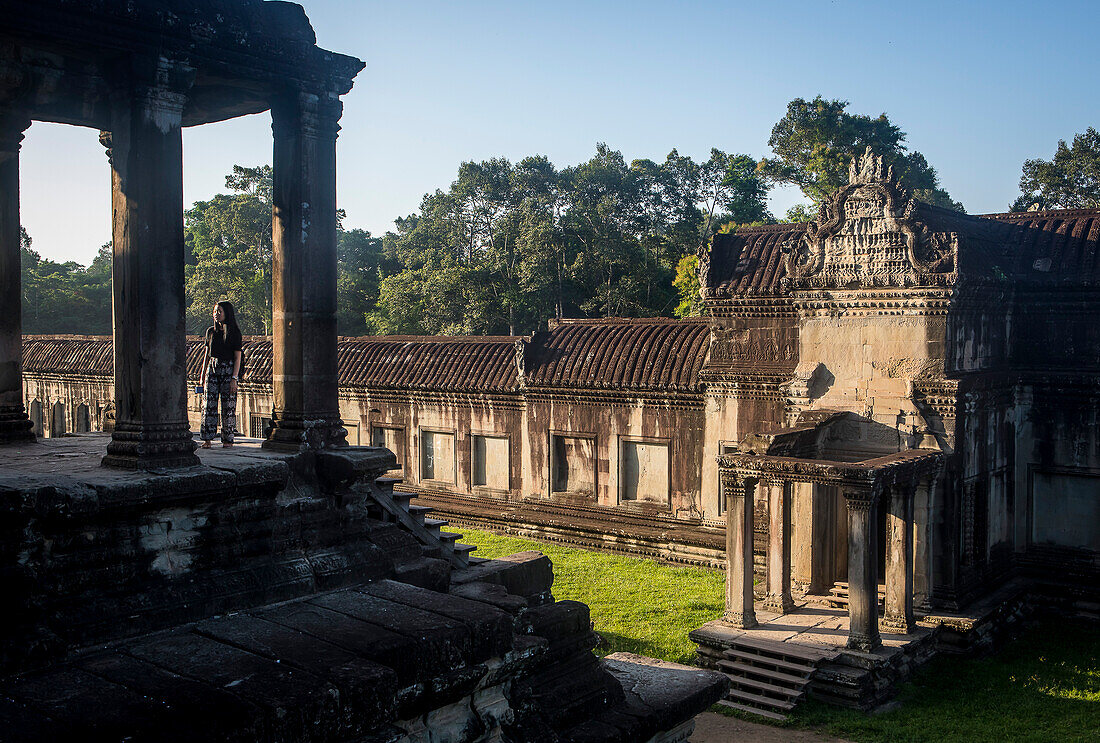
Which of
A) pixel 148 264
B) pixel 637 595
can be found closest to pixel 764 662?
pixel 637 595

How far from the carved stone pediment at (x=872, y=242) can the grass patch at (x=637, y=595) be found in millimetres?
5665

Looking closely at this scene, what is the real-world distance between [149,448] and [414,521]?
284 cm

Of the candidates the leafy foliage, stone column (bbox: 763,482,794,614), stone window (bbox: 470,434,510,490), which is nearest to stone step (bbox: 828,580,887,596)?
stone column (bbox: 763,482,794,614)

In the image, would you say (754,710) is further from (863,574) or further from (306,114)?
(306,114)

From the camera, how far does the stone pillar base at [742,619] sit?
1377 cm

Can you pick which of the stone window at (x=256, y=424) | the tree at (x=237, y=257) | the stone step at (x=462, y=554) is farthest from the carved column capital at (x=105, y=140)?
the tree at (x=237, y=257)

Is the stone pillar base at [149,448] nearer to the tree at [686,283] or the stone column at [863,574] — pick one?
the stone column at [863,574]

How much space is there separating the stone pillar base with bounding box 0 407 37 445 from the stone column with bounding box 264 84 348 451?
9.98ft

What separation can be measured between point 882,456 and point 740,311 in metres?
4.20

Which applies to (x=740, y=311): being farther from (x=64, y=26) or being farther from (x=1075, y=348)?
(x=64, y=26)

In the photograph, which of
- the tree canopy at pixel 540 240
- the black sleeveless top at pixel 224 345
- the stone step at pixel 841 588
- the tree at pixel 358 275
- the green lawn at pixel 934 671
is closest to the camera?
the black sleeveless top at pixel 224 345

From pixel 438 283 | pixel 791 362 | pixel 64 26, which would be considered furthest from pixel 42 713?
pixel 438 283

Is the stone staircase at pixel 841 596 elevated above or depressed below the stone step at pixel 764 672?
above

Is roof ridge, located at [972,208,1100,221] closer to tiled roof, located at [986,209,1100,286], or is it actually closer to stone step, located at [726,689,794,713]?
tiled roof, located at [986,209,1100,286]
